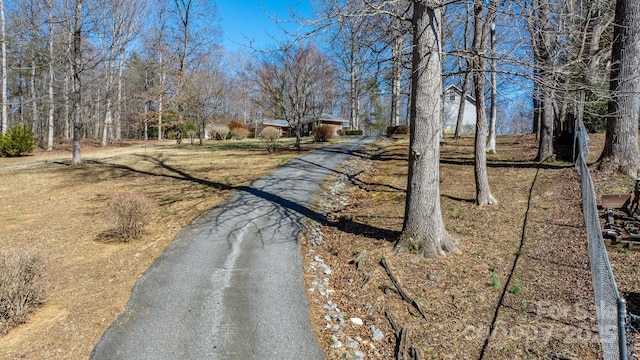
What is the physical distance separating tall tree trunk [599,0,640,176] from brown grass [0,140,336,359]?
33.3 ft

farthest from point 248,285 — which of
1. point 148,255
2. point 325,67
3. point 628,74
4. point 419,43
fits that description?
point 325,67

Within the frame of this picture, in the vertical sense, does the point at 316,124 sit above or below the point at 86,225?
above

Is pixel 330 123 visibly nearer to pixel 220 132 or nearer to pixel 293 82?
pixel 220 132

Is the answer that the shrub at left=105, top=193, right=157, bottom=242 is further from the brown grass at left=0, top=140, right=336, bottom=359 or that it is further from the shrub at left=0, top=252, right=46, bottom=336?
the shrub at left=0, top=252, right=46, bottom=336

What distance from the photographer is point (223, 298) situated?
4750 millimetres

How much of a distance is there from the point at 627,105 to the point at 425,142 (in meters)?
6.23

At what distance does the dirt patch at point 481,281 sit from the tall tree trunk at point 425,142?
1.19 feet

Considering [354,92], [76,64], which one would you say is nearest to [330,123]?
[354,92]

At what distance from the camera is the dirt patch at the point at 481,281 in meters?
3.77

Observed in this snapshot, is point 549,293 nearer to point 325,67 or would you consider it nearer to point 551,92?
point 551,92

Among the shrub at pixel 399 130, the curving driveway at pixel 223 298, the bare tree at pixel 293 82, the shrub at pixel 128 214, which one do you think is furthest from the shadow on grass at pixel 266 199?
the shrub at pixel 399 130

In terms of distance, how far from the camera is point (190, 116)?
1083 inches

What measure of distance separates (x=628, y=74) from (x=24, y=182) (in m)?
18.9

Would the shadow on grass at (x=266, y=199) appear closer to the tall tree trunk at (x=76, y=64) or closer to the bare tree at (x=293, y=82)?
the tall tree trunk at (x=76, y=64)
